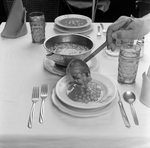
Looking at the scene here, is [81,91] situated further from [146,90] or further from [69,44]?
[69,44]

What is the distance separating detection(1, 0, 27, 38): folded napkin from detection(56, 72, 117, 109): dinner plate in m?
0.60

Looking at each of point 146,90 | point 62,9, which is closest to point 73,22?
point 146,90

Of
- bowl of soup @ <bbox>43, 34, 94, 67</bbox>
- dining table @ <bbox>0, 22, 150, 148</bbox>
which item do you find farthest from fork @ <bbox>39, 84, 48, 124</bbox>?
bowl of soup @ <bbox>43, 34, 94, 67</bbox>

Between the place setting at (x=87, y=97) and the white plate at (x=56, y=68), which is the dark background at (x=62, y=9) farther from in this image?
the place setting at (x=87, y=97)

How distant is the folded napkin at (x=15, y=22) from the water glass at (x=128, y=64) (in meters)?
0.68

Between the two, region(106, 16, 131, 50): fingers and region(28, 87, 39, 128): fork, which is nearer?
region(28, 87, 39, 128): fork

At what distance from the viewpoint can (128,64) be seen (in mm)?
777

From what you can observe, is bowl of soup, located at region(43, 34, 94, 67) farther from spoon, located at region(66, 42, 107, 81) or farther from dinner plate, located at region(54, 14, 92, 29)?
dinner plate, located at region(54, 14, 92, 29)

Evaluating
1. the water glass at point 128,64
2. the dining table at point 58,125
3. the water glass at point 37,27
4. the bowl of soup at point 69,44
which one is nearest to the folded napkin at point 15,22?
the water glass at point 37,27

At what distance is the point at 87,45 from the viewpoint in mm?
975

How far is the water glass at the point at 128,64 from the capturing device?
0.76m

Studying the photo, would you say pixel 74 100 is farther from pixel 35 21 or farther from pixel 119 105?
pixel 35 21

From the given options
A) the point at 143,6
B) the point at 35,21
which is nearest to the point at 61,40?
the point at 35,21

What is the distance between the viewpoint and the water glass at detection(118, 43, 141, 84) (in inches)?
30.0
